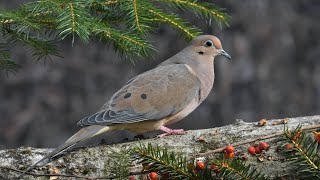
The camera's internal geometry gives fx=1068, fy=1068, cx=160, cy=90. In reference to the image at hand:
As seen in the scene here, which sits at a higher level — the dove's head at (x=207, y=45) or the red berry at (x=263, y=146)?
the dove's head at (x=207, y=45)

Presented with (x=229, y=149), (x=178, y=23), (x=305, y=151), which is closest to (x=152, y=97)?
(x=178, y=23)

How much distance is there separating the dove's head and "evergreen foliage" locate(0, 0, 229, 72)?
0.37m

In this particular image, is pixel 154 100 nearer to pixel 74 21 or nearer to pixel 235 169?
pixel 74 21

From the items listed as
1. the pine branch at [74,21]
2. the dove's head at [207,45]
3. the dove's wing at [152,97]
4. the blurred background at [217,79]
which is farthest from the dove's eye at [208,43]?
the blurred background at [217,79]

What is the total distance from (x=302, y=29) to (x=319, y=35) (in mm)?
110

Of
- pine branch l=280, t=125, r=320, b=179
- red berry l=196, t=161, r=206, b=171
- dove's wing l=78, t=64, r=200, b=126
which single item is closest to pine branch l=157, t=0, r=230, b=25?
dove's wing l=78, t=64, r=200, b=126

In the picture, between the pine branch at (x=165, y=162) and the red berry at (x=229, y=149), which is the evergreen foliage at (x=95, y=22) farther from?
the pine branch at (x=165, y=162)

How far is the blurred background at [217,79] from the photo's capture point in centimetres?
613

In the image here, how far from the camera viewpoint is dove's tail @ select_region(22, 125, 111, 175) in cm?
353

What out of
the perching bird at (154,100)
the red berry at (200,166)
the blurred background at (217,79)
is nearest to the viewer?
the red berry at (200,166)

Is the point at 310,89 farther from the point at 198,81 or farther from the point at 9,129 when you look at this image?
the point at 198,81

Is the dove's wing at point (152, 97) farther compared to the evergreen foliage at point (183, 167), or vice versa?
the dove's wing at point (152, 97)

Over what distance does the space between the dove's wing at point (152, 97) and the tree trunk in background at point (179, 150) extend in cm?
28

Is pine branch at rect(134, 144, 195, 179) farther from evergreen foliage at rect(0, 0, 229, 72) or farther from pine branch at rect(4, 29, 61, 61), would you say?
pine branch at rect(4, 29, 61, 61)
